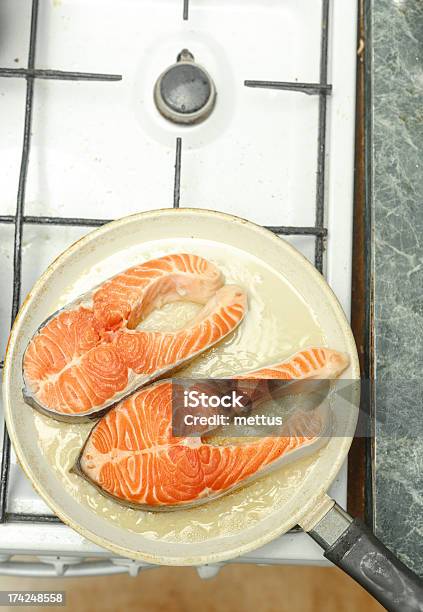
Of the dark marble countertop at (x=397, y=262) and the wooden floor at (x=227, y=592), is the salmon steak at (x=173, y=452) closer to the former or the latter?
the dark marble countertop at (x=397, y=262)

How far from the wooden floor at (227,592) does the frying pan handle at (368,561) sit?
742 mm

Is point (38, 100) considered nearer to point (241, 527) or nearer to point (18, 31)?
point (18, 31)

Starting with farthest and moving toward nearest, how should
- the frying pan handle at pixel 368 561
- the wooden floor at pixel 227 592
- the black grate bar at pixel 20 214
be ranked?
the wooden floor at pixel 227 592, the black grate bar at pixel 20 214, the frying pan handle at pixel 368 561

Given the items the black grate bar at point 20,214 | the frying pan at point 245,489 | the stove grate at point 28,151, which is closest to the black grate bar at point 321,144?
the stove grate at point 28,151

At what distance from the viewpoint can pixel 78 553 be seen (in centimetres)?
78

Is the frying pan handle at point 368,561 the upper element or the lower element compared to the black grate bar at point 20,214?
lower

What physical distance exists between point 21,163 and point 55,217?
0.27 feet

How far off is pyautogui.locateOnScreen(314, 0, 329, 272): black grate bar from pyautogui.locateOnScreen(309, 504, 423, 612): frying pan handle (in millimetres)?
324

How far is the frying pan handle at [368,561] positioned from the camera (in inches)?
25.8

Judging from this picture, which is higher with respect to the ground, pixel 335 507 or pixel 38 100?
pixel 38 100

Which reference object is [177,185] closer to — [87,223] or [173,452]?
[87,223]

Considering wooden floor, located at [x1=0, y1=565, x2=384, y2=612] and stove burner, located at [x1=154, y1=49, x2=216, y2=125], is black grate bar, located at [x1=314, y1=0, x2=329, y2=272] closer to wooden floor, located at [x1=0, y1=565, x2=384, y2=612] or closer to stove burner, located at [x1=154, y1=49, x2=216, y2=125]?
stove burner, located at [x1=154, y1=49, x2=216, y2=125]

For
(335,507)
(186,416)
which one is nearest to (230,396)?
(186,416)

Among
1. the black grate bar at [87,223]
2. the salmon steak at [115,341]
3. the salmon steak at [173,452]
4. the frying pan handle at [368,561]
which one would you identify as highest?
the black grate bar at [87,223]
